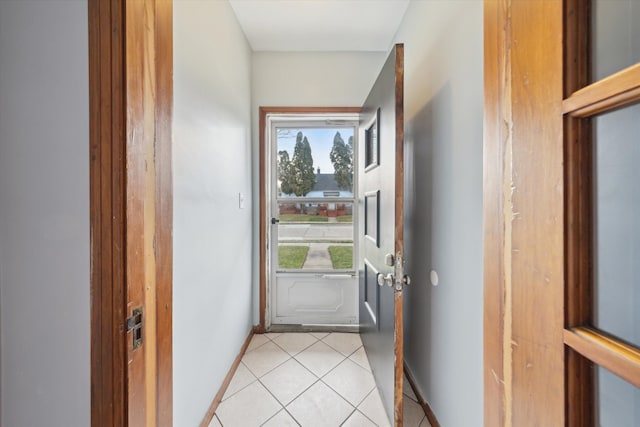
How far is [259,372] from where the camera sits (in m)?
2.02

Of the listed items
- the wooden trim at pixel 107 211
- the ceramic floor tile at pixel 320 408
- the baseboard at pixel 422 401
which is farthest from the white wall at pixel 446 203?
the wooden trim at pixel 107 211

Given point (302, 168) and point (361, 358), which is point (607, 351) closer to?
point (361, 358)

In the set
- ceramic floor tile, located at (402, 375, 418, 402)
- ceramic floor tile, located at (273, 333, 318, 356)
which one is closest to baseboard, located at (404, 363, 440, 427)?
ceramic floor tile, located at (402, 375, 418, 402)

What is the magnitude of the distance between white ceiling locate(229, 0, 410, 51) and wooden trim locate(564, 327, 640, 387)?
2234mm

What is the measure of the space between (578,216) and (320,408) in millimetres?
Result: 1733

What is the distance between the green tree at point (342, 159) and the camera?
2771 millimetres

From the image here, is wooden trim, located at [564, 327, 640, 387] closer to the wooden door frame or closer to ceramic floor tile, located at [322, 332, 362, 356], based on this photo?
the wooden door frame

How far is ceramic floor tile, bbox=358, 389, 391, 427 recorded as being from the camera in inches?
61.5

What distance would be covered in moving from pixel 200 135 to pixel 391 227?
43.5 inches

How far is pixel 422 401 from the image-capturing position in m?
1.68

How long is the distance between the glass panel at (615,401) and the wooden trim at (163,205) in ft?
2.73

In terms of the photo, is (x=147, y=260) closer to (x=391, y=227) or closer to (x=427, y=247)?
(x=391, y=227)

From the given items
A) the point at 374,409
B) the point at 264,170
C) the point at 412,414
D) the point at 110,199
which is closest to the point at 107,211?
the point at 110,199

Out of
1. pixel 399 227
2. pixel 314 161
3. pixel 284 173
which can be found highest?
pixel 314 161
